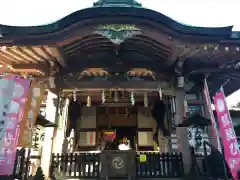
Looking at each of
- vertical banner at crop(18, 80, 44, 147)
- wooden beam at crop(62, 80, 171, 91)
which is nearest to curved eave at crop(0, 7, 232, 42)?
vertical banner at crop(18, 80, 44, 147)

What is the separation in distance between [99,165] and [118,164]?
76cm

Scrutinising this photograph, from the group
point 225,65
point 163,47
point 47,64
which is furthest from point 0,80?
point 225,65

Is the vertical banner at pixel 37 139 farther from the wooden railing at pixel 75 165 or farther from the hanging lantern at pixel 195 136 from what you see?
the hanging lantern at pixel 195 136

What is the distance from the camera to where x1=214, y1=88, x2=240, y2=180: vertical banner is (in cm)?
686

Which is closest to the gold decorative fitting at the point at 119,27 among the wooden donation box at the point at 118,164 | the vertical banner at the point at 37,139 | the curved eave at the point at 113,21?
the curved eave at the point at 113,21

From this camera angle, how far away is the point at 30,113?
7426 millimetres

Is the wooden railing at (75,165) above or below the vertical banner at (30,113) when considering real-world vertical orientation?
below

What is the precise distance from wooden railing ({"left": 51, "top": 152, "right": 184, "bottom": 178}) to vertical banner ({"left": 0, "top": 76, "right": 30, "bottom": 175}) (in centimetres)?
172

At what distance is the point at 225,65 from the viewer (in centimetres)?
890

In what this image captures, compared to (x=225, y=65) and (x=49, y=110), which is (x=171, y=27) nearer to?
(x=225, y=65)

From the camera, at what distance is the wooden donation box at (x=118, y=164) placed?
7.46 m

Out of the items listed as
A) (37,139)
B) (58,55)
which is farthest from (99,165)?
(58,55)

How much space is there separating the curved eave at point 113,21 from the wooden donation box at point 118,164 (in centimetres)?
468

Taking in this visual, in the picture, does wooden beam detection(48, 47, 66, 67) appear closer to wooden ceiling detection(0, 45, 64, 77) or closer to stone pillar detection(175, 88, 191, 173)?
wooden ceiling detection(0, 45, 64, 77)
